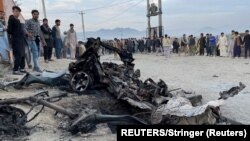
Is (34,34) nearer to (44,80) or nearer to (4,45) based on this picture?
(4,45)

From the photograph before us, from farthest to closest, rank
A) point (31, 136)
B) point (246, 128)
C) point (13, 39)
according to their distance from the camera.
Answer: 1. point (13, 39)
2. point (31, 136)
3. point (246, 128)

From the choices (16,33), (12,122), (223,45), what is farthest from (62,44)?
(223,45)

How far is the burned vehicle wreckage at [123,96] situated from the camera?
5797 mm

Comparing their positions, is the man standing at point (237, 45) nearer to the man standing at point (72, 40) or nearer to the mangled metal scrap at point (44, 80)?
the man standing at point (72, 40)

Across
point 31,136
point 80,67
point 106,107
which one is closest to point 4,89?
point 80,67

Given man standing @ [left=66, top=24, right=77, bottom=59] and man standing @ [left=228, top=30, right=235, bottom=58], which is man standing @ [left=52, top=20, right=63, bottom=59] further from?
man standing @ [left=228, top=30, right=235, bottom=58]

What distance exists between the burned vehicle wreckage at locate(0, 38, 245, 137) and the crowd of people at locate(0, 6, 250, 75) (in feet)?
4.67

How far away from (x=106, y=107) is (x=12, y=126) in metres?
2.10

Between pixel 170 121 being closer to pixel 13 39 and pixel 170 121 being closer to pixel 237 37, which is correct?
pixel 13 39

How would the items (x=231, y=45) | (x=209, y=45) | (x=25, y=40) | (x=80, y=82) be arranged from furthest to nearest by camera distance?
1. (x=209, y=45)
2. (x=231, y=45)
3. (x=25, y=40)
4. (x=80, y=82)

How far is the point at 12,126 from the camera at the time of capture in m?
5.68

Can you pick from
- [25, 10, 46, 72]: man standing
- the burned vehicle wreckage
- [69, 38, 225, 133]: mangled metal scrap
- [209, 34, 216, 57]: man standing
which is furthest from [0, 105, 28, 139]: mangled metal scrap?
[209, 34, 216, 57]: man standing

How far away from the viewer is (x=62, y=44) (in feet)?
55.0

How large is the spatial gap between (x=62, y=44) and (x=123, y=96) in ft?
33.0
